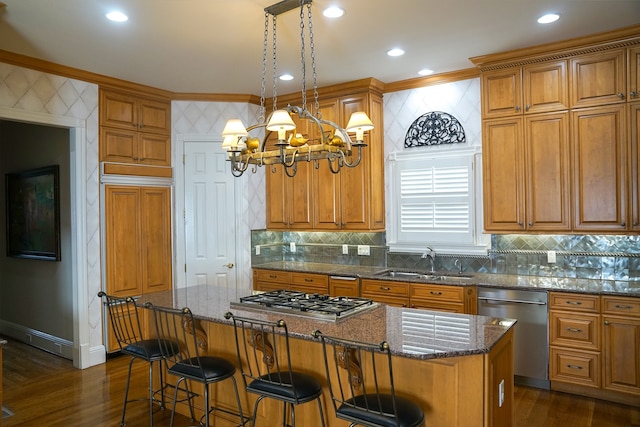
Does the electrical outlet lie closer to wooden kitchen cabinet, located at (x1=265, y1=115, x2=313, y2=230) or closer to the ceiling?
wooden kitchen cabinet, located at (x1=265, y1=115, x2=313, y2=230)

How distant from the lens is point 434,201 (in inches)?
185

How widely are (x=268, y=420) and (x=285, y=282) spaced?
2.26 meters

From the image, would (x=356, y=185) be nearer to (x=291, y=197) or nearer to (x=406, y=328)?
(x=291, y=197)

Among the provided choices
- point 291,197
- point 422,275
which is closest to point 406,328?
point 422,275

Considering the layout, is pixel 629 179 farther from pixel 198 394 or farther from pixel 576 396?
pixel 198 394

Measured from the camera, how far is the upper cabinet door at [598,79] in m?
3.60

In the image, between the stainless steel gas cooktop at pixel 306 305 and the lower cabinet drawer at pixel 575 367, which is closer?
the stainless steel gas cooktop at pixel 306 305

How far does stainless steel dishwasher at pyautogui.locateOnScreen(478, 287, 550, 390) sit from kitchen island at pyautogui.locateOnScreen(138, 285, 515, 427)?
49.4 inches

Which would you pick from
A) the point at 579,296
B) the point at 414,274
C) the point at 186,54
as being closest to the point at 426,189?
the point at 414,274

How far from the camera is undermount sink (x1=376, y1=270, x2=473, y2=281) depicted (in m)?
4.30

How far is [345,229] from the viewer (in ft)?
16.6

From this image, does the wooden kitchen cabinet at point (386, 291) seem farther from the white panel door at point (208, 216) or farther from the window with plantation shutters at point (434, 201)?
the white panel door at point (208, 216)

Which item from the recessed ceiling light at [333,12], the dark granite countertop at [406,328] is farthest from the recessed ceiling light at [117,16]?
the dark granite countertop at [406,328]

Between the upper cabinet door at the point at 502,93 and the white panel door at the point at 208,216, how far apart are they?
2941 mm
